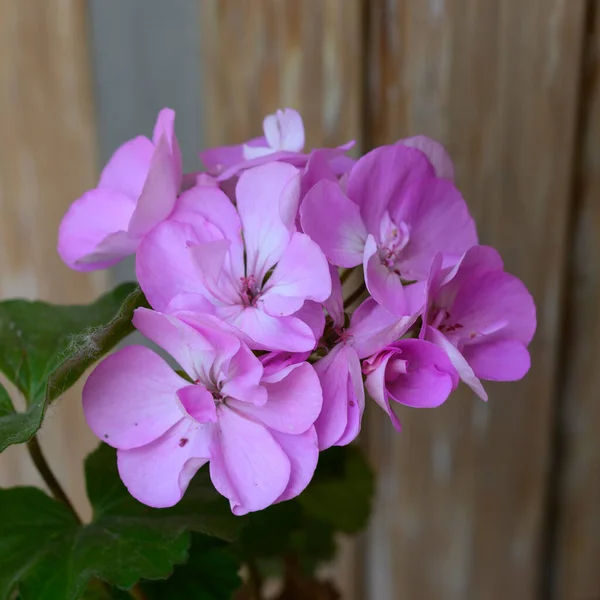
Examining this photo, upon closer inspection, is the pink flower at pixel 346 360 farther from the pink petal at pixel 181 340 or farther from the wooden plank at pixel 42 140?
the wooden plank at pixel 42 140

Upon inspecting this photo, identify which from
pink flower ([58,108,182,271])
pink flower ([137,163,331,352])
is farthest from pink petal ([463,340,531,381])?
pink flower ([58,108,182,271])

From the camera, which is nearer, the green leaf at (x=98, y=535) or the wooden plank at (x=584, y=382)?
the green leaf at (x=98, y=535)

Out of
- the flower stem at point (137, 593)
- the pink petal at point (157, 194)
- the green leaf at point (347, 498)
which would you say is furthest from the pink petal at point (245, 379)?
the green leaf at point (347, 498)

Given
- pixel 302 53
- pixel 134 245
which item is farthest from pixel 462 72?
pixel 134 245

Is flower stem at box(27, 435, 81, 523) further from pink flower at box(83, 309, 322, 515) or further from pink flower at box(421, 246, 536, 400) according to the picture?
pink flower at box(421, 246, 536, 400)

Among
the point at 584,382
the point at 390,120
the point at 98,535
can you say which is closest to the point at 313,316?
the point at 98,535

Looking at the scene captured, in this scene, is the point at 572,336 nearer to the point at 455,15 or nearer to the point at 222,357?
the point at 455,15
